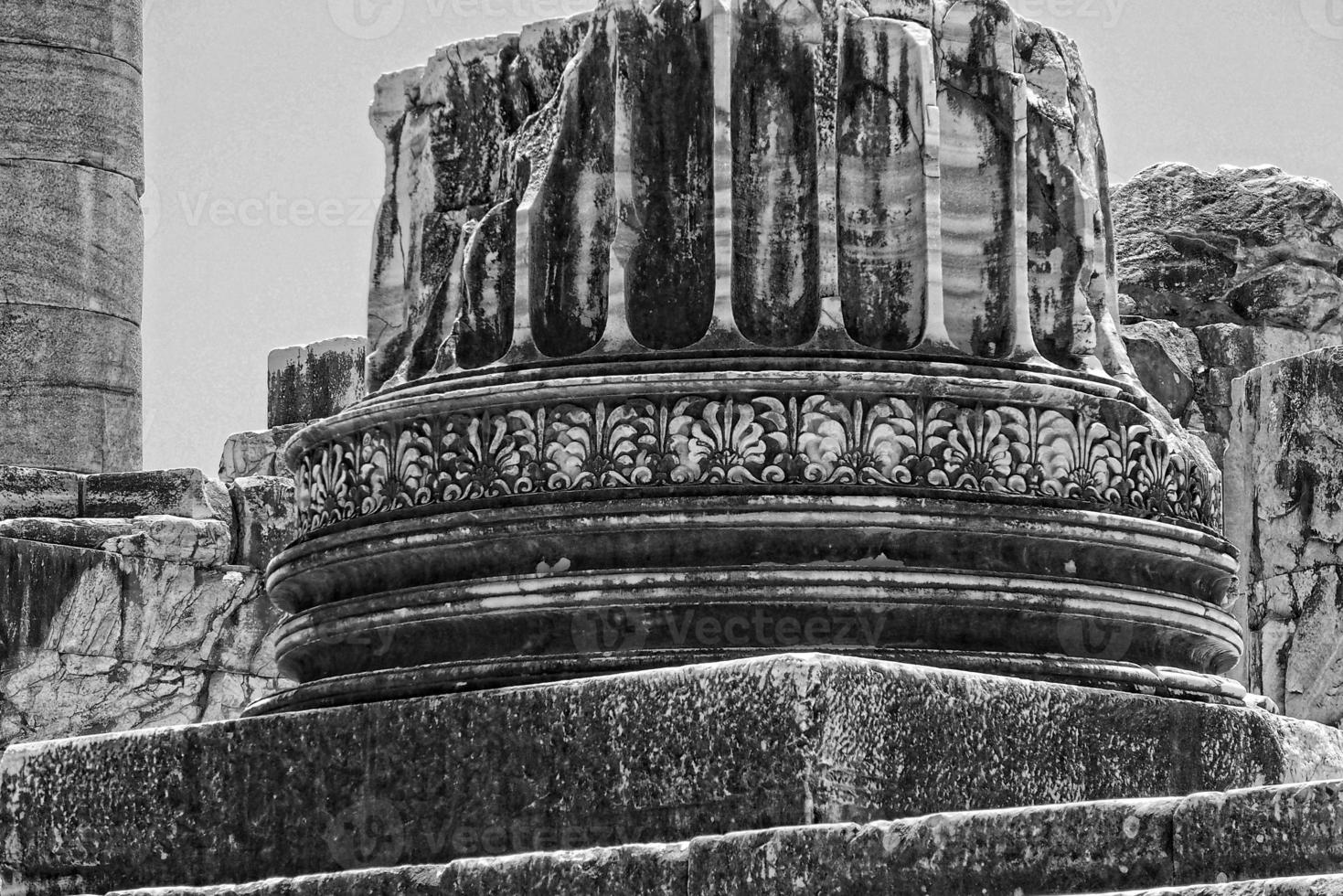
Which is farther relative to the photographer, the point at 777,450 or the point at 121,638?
the point at 121,638

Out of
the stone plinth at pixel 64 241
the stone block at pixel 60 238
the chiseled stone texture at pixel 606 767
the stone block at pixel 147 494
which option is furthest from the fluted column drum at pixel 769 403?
the stone block at pixel 60 238

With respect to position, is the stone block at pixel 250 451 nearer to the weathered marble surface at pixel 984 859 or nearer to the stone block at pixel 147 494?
the stone block at pixel 147 494

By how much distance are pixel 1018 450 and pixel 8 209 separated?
2073 centimetres

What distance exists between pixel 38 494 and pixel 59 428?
6.29m

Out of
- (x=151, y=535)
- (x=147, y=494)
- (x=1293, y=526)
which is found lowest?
(x=1293, y=526)

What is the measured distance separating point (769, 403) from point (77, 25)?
21037 millimetres

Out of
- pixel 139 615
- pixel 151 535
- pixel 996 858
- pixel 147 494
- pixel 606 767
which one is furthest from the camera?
pixel 147 494

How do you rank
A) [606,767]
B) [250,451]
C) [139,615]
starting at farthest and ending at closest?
1. [250,451]
2. [139,615]
3. [606,767]

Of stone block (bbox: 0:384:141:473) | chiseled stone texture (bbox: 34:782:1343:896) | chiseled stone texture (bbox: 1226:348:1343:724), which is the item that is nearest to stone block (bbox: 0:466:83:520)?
stone block (bbox: 0:384:141:473)

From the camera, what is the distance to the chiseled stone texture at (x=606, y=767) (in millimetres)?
5719

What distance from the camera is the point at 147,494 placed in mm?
19719

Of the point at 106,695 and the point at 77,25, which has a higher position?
the point at 77,25

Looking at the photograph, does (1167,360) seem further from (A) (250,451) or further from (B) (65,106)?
(B) (65,106)

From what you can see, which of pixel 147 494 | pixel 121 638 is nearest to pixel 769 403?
pixel 121 638
